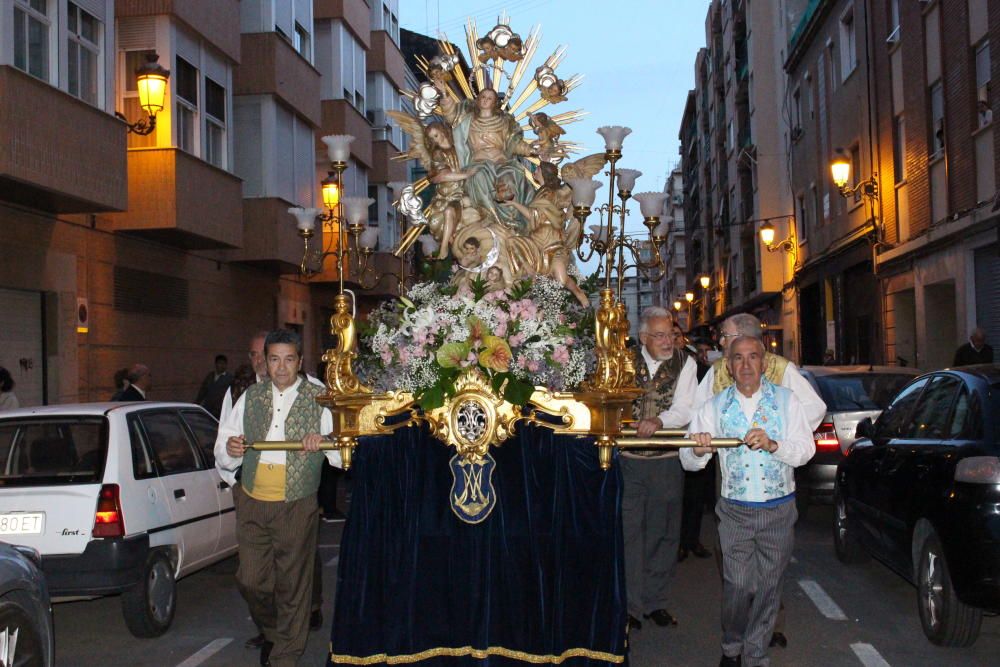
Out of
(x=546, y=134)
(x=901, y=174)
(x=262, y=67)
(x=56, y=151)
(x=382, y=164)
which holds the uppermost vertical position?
(x=382, y=164)

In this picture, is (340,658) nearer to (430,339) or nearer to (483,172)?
(430,339)

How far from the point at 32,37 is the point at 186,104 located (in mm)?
4498

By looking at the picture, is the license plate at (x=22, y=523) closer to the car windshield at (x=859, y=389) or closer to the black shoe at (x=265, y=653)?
the black shoe at (x=265, y=653)

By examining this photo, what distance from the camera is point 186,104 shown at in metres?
18.0

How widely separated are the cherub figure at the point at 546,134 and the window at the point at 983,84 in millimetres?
10831

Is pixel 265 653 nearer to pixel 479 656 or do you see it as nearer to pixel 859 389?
pixel 479 656

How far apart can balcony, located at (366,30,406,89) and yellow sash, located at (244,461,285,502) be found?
2781 cm

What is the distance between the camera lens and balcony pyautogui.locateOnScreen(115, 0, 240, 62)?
1684 cm

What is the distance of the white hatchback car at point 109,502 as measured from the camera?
7.03 meters

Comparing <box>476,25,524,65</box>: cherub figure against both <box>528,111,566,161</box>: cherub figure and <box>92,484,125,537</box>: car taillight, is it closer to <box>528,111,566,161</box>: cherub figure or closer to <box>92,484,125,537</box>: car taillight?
<box>528,111,566,161</box>: cherub figure

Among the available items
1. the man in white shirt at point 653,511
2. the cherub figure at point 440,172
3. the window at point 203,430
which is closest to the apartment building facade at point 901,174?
the man in white shirt at point 653,511

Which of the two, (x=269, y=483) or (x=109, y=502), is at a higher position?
(x=269, y=483)

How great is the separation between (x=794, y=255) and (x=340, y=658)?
3113 centimetres

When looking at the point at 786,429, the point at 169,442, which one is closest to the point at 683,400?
the point at 786,429
